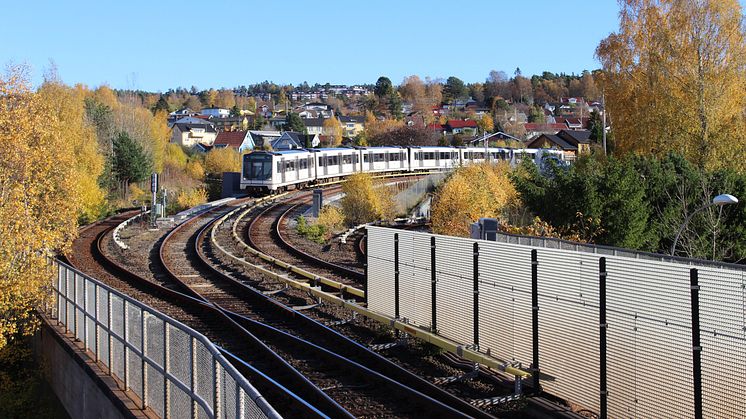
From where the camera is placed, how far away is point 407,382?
11578 millimetres

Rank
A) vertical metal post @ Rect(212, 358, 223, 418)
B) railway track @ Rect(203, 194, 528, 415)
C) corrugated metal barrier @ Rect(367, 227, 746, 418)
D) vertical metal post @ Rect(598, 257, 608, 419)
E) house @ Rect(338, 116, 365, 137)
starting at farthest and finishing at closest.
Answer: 1. house @ Rect(338, 116, 365, 137)
2. railway track @ Rect(203, 194, 528, 415)
3. vertical metal post @ Rect(598, 257, 608, 419)
4. corrugated metal barrier @ Rect(367, 227, 746, 418)
5. vertical metal post @ Rect(212, 358, 223, 418)

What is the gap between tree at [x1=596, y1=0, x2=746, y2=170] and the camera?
33.2m

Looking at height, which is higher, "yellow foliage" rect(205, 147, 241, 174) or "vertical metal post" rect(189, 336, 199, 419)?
"yellow foliage" rect(205, 147, 241, 174)

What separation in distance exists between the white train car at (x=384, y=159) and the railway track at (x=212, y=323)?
3195 cm

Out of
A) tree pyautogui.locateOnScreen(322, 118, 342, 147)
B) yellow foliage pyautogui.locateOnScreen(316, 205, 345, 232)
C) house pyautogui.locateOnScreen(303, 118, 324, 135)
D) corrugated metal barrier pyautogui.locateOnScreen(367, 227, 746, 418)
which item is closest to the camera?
corrugated metal barrier pyautogui.locateOnScreen(367, 227, 746, 418)

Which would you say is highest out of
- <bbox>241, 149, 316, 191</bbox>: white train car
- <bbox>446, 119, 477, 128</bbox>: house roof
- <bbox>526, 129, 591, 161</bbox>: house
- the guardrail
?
<bbox>446, 119, 477, 128</bbox>: house roof

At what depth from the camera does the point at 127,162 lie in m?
57.6

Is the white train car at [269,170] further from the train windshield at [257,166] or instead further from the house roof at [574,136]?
the house roof at [574,136]

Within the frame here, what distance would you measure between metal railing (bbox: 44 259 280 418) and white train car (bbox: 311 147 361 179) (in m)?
40.5

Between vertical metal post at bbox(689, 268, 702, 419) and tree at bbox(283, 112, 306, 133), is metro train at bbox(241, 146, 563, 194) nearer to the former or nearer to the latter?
vertical metal post at bbox(689, 268, 702, 419)

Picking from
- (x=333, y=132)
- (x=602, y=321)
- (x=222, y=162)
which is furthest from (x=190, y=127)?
(x=602, y=321)

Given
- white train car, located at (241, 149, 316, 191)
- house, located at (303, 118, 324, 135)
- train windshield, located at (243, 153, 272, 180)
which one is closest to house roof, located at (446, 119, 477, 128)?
house, located at (303, 118, 324, 135)

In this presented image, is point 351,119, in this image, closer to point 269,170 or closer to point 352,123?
point 352,123

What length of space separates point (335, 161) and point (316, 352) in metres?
44.3
